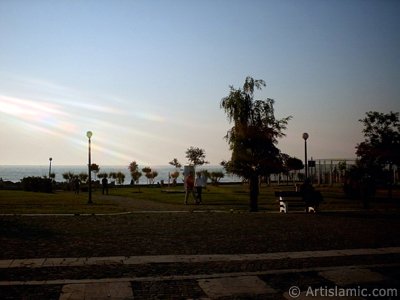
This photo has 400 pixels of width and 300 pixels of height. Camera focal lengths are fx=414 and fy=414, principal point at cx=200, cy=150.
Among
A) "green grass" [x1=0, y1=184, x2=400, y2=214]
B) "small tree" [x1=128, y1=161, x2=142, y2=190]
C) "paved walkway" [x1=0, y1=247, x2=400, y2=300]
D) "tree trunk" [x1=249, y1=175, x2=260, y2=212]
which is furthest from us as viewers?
"small tree" [x1=128, y1=161, x2=142, y2=190]

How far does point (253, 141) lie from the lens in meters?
18.7

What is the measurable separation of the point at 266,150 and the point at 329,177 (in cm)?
2565

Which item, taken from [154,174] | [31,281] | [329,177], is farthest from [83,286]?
[154,174]

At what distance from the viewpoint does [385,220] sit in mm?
14328

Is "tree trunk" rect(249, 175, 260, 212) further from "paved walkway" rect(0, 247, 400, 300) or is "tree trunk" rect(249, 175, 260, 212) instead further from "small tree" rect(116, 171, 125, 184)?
"small tree" rect(116, 171, 125, 184)

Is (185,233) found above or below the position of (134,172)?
below

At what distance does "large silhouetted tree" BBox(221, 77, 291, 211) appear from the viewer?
61.1 feet

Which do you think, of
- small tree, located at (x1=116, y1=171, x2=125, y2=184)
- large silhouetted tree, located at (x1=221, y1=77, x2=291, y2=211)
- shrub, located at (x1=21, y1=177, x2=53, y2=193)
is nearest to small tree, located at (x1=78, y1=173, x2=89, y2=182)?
small tree, located at (x1=116, y1=171, x2=125, y2=184)

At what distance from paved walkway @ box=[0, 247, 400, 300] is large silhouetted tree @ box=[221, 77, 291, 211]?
10945 millimetres

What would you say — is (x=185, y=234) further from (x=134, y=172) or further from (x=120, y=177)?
(x=120, y=177)

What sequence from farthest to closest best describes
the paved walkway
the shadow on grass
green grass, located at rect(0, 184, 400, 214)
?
green grass, located at rect(0, 184, 400, 214)
the shadow on grass
the paved walkway

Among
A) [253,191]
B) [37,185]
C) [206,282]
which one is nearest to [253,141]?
[253,191]

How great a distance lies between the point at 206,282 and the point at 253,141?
1272cm

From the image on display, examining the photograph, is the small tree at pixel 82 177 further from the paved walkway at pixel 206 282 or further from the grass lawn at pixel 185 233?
the paved walkway at pixel 206 282
